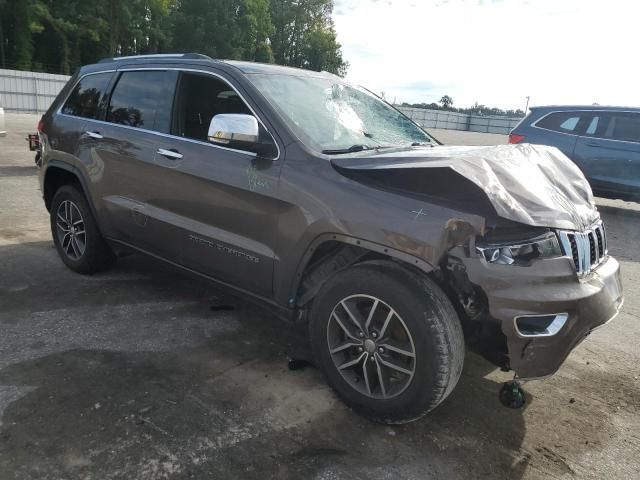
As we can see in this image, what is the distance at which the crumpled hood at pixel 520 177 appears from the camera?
255 centimetres

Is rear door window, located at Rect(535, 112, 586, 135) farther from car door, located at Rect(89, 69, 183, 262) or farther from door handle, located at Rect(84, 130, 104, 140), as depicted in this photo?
door handle, located at Rect(84, 130, 104, 140)

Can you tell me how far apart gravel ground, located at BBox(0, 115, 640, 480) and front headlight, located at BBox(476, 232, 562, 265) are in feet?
3.28

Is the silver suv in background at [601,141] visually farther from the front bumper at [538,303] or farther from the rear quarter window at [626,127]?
the front bumper at [538,303]

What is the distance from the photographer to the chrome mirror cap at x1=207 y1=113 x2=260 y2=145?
10.1 feet

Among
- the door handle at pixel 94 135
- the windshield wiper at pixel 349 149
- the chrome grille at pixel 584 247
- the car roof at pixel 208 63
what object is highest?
the car roof at pixel 208 63

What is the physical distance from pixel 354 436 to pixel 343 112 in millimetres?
2124

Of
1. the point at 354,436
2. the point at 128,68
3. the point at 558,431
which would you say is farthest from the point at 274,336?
the point at 128,68

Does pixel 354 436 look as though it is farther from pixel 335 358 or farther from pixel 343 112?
pixel 343 112

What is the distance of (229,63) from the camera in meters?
3.66

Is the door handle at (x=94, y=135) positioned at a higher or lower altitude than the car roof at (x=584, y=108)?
lower

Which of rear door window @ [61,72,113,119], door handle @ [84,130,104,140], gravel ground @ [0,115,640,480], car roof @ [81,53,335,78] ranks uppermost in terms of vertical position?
car roof @ [81,53,335,78]

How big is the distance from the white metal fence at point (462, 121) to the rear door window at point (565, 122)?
141 feet

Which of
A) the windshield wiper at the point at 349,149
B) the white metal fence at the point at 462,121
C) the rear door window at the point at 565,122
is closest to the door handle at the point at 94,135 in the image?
the windshield wiper at the point at 349,149

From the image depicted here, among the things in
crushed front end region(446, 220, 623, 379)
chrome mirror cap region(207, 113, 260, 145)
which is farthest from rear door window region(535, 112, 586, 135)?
chrome mirror cap region(207, 113, 260, 145)
